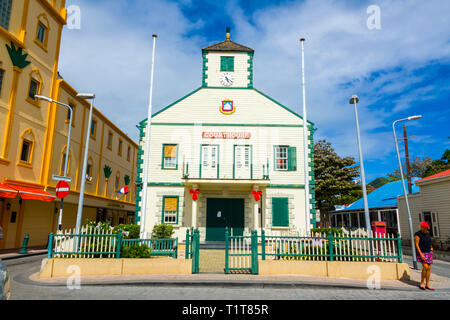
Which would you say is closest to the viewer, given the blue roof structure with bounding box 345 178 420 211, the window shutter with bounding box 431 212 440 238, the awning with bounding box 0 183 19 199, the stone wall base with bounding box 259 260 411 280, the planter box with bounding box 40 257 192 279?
the planter box with bounding box 40 257 192 279

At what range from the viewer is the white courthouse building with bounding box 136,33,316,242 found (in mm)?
17172

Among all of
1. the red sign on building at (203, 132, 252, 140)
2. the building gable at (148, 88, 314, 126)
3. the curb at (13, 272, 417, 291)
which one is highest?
the building gable at (148, 88, 314, 126)

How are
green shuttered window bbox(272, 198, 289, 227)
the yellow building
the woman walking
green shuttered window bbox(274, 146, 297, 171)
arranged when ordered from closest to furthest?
1. the woman walking
2. the yellow building
3. green shuttered window bbox(272, 198, 289, 227)
4. green shuttered window bbox(274, 146, 297, 171)

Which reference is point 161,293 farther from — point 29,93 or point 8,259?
point 29,93

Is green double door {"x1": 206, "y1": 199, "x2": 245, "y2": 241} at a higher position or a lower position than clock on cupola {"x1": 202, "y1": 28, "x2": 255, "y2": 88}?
lower

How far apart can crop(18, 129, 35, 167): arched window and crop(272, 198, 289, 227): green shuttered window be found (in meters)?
15.0

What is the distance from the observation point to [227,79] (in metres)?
19.0

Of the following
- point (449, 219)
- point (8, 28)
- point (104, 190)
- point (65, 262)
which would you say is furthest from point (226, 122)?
point (104, 190)

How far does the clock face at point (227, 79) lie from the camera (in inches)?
746

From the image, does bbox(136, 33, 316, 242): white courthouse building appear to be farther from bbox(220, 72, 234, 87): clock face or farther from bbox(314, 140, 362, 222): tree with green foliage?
bbox(314, 140, 362, 222): tree with green foliage

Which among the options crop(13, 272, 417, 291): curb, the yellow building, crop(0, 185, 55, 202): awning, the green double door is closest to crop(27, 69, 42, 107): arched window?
the yellow building

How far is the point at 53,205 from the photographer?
21.0 m

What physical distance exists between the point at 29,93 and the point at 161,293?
1628cm

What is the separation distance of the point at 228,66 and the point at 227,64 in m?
0.16
